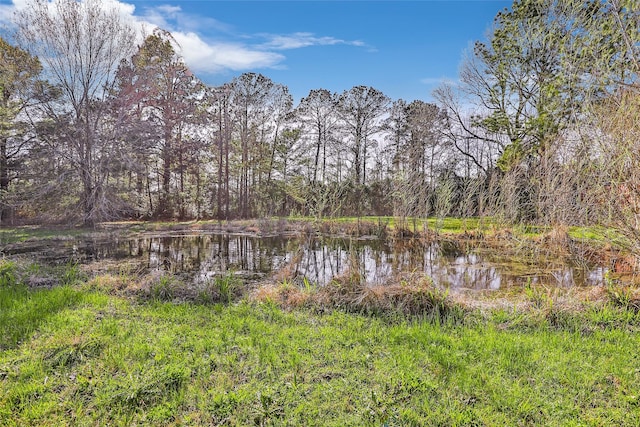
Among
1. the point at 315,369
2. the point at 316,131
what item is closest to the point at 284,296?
the point at 315,369

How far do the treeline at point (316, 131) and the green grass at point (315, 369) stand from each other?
2.57 metres

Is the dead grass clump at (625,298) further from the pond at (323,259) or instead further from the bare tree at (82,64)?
the bare tree at (82,64)

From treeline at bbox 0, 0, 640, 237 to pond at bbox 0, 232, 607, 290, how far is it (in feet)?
4.19

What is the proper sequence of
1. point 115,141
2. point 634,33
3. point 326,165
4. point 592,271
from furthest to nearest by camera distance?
point 326,165
point 115,141
point 592,271
point 634,33

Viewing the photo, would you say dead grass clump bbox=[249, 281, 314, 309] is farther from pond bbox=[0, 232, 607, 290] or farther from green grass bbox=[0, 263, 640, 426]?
pond bbox=[0, 232, 607, 290]

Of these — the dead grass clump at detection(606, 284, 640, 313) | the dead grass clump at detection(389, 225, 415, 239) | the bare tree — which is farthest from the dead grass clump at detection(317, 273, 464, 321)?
the bare tree

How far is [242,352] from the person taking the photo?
3.31m

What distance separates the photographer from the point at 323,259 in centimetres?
926

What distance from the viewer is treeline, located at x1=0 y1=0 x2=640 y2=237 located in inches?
185

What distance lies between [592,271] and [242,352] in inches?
321

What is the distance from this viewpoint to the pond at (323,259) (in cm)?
702

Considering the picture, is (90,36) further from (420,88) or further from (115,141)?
(420,88)

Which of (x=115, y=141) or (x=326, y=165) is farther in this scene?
(x=326, y=165)

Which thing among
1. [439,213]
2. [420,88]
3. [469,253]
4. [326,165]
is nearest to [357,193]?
[326,165]
